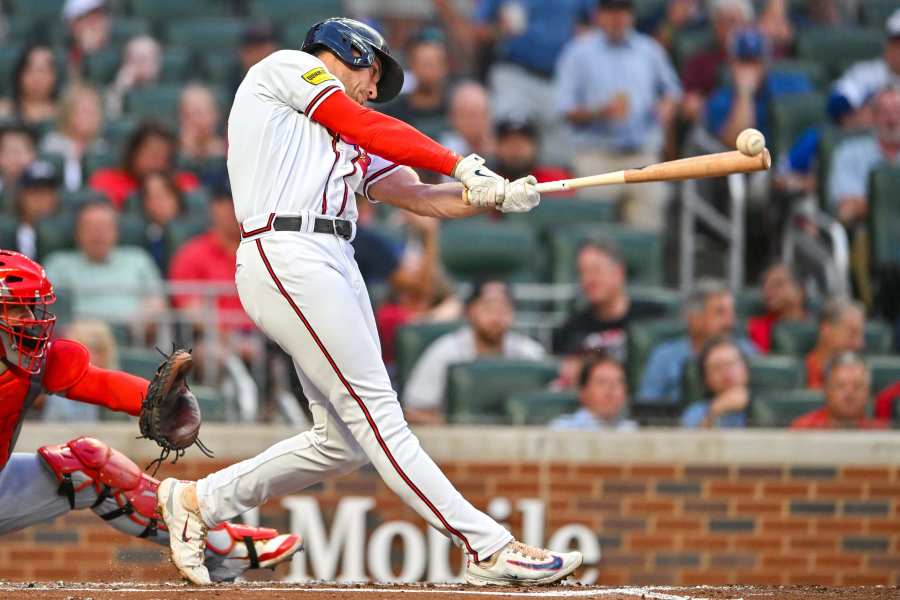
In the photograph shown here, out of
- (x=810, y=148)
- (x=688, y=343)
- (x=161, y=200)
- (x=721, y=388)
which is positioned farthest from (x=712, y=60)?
(x=161, y=200)

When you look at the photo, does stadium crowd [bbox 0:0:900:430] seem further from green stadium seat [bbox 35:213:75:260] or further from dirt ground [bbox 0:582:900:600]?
dirt ground [bbox 0:582:900:600]

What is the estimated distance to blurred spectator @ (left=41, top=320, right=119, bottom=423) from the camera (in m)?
7.59

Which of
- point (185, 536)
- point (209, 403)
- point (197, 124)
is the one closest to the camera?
point (185, 536)

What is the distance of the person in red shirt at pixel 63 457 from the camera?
491 cm

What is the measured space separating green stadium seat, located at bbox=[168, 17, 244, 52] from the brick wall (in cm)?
495

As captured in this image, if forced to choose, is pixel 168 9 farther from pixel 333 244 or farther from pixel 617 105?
pixel 333 244

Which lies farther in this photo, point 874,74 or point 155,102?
point 874,74

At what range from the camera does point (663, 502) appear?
24.7 feet

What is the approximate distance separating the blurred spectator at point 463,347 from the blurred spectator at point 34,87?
148 inches

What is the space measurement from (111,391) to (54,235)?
13.1 ft

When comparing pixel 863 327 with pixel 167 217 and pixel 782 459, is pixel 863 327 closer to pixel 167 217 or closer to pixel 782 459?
pixel 782 459

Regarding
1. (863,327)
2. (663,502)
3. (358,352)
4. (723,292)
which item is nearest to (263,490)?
(358,352)

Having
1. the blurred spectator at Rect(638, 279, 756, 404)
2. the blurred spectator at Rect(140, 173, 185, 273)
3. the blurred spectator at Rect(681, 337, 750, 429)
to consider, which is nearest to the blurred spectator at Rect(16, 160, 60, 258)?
the blurred spectator at Rect(140, 173, 185, 273)

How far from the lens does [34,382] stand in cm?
495
